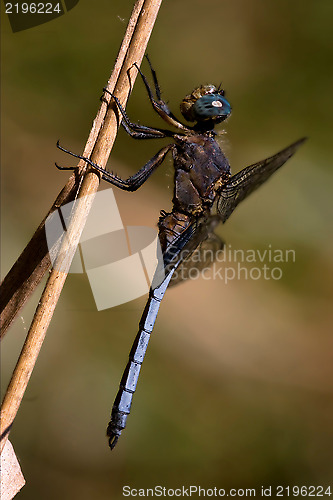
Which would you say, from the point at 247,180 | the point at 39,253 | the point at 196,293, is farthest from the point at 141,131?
the point at 196,293

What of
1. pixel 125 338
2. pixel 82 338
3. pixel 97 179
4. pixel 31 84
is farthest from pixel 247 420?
pixel 31 84

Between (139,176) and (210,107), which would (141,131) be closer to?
(139,176)

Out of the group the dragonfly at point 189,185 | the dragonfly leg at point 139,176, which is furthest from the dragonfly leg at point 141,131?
the dragonfly leg at point 139,176

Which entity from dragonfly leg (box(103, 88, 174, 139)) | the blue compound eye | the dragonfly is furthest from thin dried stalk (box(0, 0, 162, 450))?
the blue compound eye

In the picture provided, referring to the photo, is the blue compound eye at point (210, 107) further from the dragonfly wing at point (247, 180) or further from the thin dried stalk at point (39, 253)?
the thin dried stalk at point (39, 253)

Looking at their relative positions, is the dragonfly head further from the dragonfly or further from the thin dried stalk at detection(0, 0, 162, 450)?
the thin dried stalk at detection(0, 0, 162, 450)
